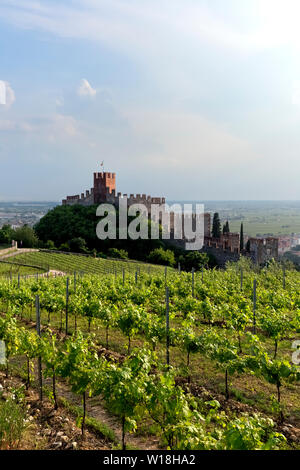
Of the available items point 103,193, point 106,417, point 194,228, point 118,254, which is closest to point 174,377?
point 106,417

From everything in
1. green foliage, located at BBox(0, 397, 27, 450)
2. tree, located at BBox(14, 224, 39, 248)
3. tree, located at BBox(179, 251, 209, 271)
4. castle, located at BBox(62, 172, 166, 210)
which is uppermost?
castle, located at BBox(62, 172, 166, 210)

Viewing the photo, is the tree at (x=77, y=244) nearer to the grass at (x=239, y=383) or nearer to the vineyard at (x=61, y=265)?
the vineyard at (x=61, y=265)

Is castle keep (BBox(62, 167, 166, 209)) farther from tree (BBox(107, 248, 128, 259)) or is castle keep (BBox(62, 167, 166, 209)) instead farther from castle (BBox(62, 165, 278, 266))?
tree (BBox(107, 248, 128, 259))

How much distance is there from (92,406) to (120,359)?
6.94 ft

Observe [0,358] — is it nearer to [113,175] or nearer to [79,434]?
[79,434]

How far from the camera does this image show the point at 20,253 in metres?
42.6

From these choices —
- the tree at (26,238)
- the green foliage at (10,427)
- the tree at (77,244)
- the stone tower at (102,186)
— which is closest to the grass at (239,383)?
the green foliage at (10,427)

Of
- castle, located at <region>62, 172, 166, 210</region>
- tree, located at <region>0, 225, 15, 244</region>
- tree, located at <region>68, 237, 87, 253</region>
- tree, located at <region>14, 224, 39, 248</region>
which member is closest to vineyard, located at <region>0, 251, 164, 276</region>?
tree, located at <region>68, 237, 87, 253</region>

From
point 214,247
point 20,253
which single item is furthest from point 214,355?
point 214,247

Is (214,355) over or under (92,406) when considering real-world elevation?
over

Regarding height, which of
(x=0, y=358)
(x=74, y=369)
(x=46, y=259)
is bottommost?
(x=46, y=259)

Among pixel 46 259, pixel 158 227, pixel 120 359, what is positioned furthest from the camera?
pixel 158 227

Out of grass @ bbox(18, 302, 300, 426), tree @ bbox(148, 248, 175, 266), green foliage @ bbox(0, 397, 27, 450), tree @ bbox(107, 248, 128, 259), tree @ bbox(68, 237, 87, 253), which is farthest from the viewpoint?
tree @ bbox(68, 237, 87, 253)
